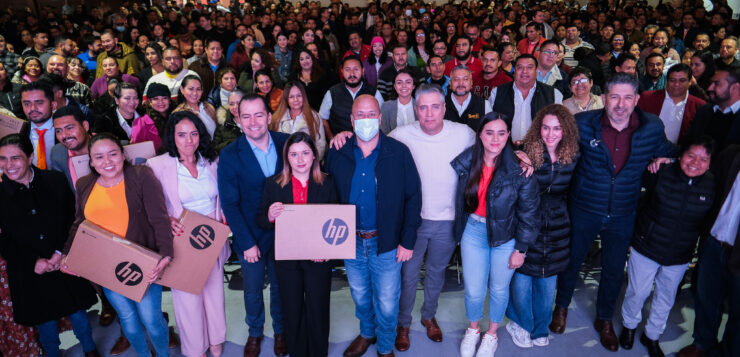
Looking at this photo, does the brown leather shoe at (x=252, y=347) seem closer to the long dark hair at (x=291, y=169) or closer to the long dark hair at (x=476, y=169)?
the long dark hair at (x=291, y=169)

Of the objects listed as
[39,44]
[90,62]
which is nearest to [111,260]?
[90,62]

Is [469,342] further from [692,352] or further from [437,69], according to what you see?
[437,69]

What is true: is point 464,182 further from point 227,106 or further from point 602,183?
A: point 227,106

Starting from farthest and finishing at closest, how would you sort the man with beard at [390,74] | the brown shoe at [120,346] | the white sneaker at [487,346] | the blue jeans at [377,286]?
the man with beard at [390,74]
the brown shoe at [120,346]
the white sneaker at [487,346]
the blue jeans at [377,286]

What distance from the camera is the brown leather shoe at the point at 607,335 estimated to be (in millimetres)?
3170

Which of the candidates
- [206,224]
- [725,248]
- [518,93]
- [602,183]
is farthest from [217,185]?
[725,248]

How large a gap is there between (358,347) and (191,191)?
61.9 inches

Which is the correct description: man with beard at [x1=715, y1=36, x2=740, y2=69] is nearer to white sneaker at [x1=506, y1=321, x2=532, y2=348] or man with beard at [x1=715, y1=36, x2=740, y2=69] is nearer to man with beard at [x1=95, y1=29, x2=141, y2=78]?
white sneaker at [x1=506, y1=321, x2=532, y2=348]

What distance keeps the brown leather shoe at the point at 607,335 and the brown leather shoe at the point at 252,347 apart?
2.51 m

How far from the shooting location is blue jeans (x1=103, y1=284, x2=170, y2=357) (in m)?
2.77

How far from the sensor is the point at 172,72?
486 centimetres

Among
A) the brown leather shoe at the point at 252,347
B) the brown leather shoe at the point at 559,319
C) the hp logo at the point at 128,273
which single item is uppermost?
the hp logo at the point at 128,273

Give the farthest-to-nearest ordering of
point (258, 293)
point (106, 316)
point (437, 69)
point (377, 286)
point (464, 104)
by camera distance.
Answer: point (437, 69) → point (464, 104) → point (106, 316) → point (258, 293) → point (377, 286)

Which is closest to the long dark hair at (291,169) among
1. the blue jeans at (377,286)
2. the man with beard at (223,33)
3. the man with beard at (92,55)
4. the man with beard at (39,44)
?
the blue jeans at (377,286)
